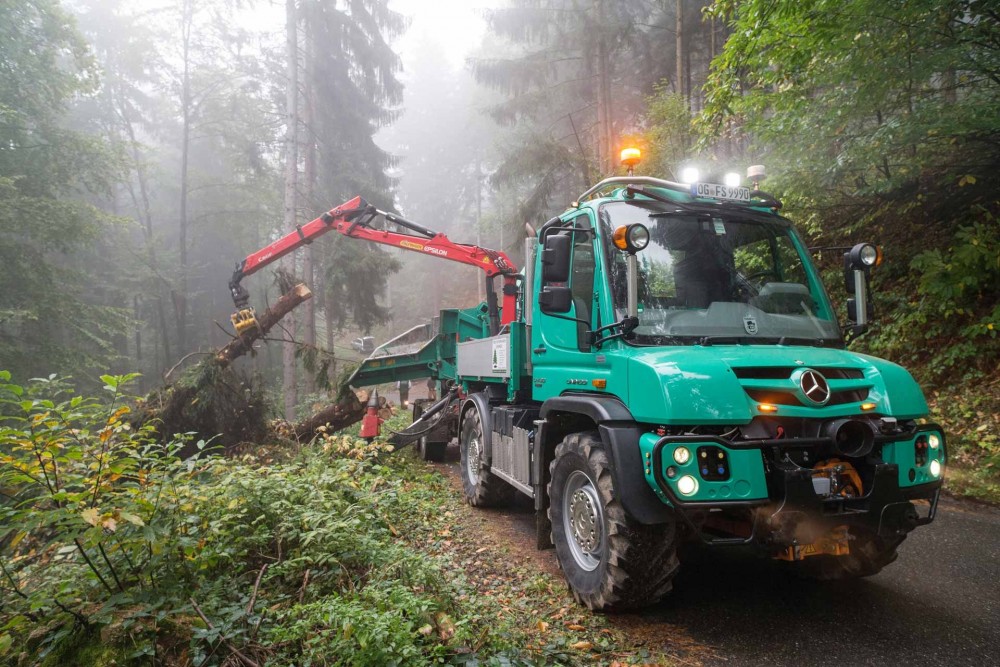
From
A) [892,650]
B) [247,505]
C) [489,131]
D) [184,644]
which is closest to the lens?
[184,644]

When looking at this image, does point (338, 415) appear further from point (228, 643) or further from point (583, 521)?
point (228, 643)

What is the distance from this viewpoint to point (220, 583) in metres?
3.43

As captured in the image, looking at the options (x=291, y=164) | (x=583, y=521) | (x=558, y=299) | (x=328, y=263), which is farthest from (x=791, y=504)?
(x=328, y=263)

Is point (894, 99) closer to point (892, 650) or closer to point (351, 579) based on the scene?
point (892, 650)

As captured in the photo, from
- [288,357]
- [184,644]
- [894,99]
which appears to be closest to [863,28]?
[894,99]

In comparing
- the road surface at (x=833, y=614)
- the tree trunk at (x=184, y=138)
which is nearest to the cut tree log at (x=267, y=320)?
the road surface at (x=833, y=614)

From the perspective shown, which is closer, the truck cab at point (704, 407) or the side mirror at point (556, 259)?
the truck cab at point (704, 407)

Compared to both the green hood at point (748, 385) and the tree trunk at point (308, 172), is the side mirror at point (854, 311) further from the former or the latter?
the tree trunk at point (308, 172)

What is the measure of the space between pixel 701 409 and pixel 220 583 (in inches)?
127

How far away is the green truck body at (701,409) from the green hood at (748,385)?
0.01 metres

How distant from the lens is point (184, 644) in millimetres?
2812

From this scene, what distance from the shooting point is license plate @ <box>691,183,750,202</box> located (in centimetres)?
421

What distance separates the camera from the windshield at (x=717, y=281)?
374 centimetres

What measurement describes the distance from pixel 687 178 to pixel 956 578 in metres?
3.71
